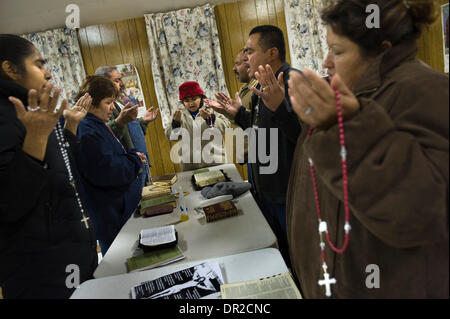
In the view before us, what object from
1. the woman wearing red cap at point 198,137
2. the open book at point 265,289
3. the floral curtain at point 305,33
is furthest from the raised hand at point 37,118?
the floral curtain at point 305,33

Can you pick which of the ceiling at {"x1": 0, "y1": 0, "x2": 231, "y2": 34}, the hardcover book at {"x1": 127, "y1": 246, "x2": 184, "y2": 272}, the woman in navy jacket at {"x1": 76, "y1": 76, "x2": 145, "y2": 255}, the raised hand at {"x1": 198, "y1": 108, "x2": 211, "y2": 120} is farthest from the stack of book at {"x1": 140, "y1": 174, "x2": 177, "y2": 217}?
the ceiling at {"x1": 0, "y1": 0, "x2": 231, "y2": 34}

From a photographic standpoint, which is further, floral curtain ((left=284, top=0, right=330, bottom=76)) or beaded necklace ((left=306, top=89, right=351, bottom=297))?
floral curtain ((left=284, top=0, right=330, bottom=76))

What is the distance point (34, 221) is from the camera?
1228 millimetres

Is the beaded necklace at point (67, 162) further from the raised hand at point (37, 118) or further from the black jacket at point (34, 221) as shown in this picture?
the raised hand at point (37, 118)

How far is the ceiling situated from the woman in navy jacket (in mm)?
2653

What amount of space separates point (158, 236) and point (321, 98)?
1194mm

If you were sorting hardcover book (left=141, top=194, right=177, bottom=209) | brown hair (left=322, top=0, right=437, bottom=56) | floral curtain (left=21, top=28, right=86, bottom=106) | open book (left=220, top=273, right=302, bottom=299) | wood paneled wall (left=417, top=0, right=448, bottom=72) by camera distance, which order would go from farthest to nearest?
1. floral curtain (left=21, top=28, right=86, bottom=106)
2. wood paneled wall (left=417, top=0, right=448, bottom=72)
3. hardcover book (left=141, top=194, right=177, bottom=209)
4. open book (left=220, top=273, right=302, bottom=299)
5. brown hair (left=322, top=0, right=437, bottom=56)

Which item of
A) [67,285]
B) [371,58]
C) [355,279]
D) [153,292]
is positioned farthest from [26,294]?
[371,58]

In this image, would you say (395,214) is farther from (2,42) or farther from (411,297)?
(2,42)

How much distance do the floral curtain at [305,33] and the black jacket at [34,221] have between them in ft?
13.0

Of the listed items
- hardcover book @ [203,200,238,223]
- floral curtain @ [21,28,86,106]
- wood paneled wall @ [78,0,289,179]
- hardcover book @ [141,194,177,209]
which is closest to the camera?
hardcover book @ [203,200,238,223]

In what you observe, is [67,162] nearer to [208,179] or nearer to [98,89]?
[98,89]

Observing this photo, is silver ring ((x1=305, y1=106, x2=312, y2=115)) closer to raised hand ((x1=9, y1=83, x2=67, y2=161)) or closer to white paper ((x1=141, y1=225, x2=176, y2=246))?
raised hand ((x1=9, y1=83, x2=67, y2=161))

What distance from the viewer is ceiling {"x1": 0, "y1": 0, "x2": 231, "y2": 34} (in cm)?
411
